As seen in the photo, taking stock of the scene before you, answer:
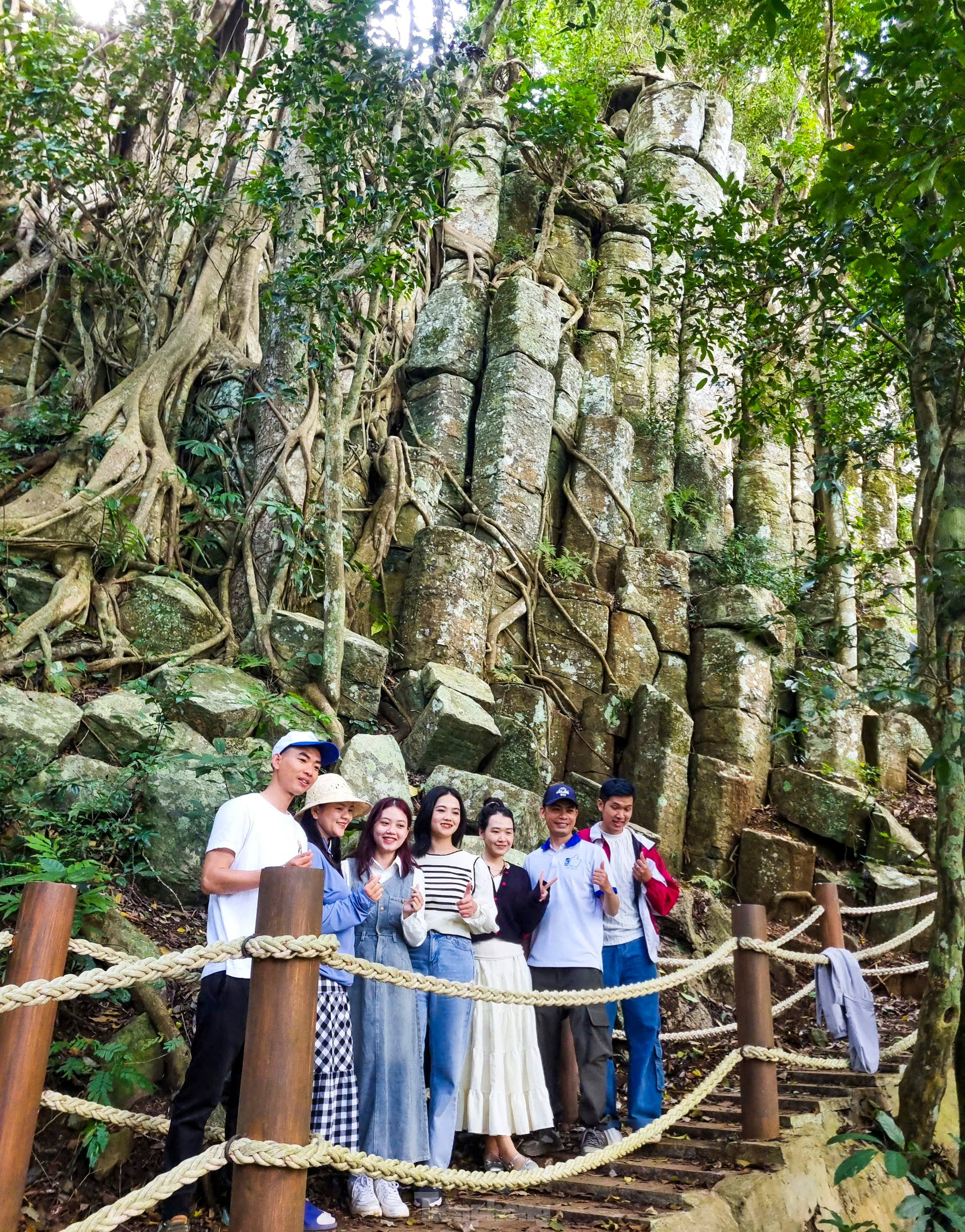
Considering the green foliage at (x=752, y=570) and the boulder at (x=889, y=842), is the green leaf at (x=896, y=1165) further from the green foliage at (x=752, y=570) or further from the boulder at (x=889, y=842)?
the green foliage at (x=752, y=570)

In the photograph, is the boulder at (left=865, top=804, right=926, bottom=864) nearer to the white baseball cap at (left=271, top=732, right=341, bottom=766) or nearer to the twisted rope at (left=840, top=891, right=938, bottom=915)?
the twisted rope at (left=840, top=891, right=938, bottom=915)

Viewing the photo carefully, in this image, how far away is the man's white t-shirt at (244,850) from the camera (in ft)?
9.36

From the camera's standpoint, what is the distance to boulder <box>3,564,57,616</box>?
632 centimetres

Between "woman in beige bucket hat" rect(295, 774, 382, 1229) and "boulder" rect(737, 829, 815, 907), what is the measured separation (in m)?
5.31

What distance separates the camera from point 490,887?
3752 mm

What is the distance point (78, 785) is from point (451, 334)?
7.05m

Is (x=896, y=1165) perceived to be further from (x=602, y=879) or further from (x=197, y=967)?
(x=197, y=967)

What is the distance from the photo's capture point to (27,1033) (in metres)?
2.06

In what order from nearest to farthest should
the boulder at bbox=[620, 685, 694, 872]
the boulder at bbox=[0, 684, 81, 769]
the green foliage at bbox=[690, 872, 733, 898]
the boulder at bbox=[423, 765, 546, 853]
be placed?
the boulder at bbox=[0, 684, 81, 769] < the boulder at bbox=[423, 765, 546, 853] < the green foliage at bbox=[690, 872, 733, 898] < the boulder at bbox=[620, 685, 694, 872]

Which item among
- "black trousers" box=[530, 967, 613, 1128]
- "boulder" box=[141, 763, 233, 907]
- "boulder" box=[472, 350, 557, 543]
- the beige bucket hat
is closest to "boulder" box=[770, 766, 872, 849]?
"boulder" box=[472, 350, 557, 543]

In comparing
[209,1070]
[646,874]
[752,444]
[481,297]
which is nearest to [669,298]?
[752,444]

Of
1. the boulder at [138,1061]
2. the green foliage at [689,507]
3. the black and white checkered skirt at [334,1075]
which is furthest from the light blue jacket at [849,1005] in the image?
the green foliage at [689,507]

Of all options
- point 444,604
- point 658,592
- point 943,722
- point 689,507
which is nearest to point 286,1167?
point 943,722

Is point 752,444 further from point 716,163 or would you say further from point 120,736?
point 716,163
